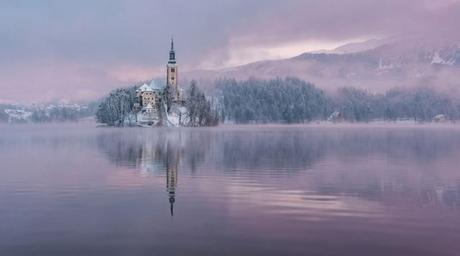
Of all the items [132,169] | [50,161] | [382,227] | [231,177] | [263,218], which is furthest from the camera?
[50,161]

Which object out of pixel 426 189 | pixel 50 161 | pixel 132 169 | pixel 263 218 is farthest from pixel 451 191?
pixel 50 161

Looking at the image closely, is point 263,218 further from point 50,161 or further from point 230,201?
point 50,161

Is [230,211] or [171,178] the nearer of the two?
[230,211]

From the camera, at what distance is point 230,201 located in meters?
28.0

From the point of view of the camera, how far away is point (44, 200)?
93.9ft

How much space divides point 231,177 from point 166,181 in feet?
17.5

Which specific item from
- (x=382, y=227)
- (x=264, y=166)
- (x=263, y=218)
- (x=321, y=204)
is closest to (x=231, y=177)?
(x=264, y=166)

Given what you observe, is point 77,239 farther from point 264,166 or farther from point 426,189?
point 264,166

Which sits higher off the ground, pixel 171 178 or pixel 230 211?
pixel 171 178

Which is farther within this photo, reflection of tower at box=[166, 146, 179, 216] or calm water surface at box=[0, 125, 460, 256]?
reflection of tower at box=[166, 146, 179, 216]

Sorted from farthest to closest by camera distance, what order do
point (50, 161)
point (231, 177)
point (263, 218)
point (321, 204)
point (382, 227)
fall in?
1. point (50, 161)
2. point (231, 177)
3. point (321, 204)
4. point (263, 218)
5. point (382, 227)

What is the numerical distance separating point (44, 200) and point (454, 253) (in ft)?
68.9

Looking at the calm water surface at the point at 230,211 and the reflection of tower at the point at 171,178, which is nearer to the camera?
the calm water surface at the point at 230,211

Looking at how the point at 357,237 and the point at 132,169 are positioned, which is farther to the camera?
the point at 132,169
